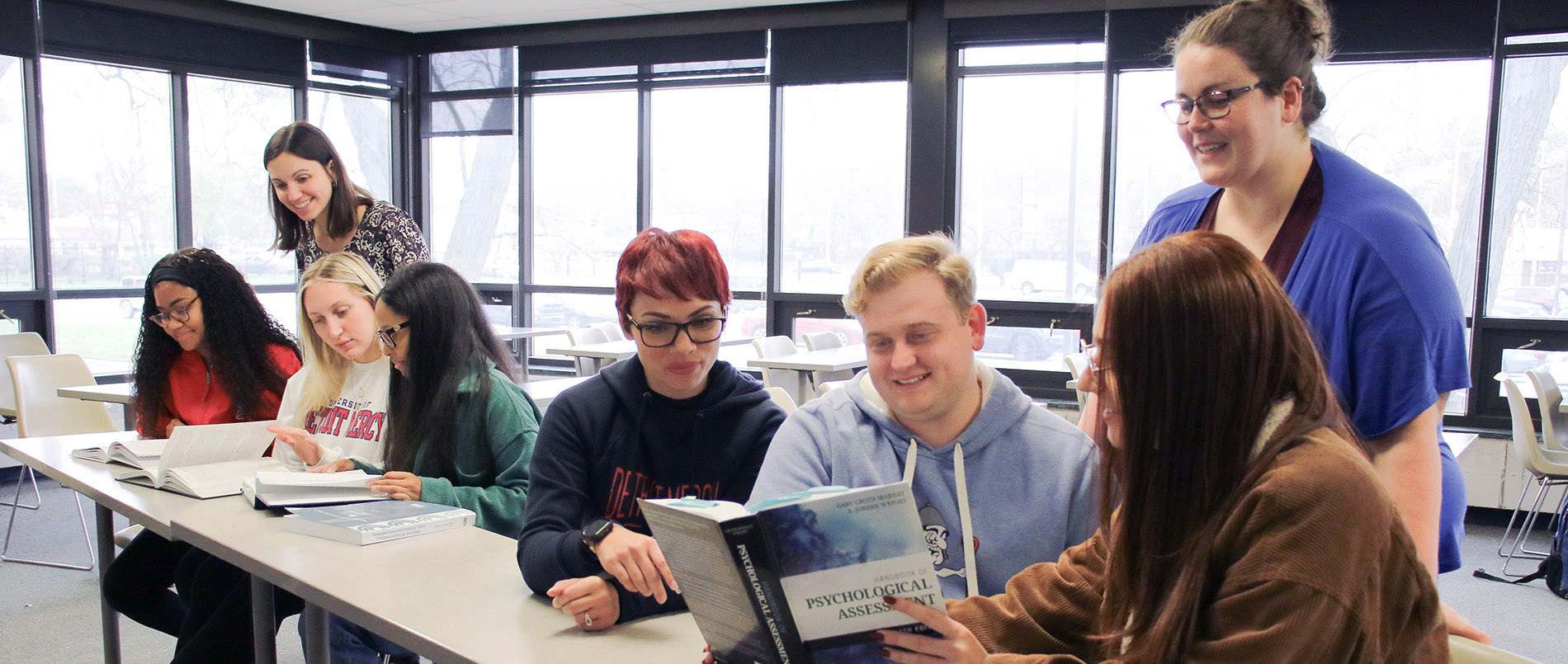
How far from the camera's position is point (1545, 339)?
520cm

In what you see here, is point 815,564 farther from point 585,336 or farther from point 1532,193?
point 1532,193

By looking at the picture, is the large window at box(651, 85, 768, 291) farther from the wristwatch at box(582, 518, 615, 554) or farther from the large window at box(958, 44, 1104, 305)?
the wristwatch at box(582, 518, 615, 554)

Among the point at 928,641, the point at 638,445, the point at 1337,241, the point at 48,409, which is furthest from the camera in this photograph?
the point at 48,409

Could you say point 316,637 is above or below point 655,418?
below

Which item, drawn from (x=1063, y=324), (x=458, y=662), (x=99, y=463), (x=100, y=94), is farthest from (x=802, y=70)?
(x=458, y=662)

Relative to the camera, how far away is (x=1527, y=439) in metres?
4.27

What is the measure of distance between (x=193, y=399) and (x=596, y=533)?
2.03 m

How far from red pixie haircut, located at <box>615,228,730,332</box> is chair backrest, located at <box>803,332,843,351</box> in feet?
13.9

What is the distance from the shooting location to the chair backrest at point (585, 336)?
6.24m

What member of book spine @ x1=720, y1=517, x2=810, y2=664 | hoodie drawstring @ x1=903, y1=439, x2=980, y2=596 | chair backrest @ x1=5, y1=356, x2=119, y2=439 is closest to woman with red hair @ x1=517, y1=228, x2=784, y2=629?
hoodie drawstring @ x1=903, y1=439, x2=980, y2=596

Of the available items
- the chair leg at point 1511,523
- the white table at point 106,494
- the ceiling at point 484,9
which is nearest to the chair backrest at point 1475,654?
the white table at point 106,494

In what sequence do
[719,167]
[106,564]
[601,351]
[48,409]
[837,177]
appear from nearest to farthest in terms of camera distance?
[106,564]
[48,409]
[601,351]
[837,177]
[719,167]

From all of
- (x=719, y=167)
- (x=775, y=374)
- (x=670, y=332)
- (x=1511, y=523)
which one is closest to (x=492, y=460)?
(x=670, y=332)

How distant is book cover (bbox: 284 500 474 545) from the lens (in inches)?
73.1
